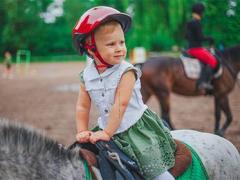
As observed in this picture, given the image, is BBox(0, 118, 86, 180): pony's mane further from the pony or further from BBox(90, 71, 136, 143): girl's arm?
BBox(90, 71, 136, 143): girl's arm

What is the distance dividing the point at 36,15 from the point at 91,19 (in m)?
34.7

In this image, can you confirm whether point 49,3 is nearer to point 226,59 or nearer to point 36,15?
point 36,15

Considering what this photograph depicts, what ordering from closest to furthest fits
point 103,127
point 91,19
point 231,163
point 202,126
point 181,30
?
point 91,19
point 103,127
point 231,163
point 202,126
point 181,30

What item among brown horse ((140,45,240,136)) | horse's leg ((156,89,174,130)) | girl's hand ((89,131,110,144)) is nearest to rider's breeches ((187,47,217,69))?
brown horse ((140,45,240,136))

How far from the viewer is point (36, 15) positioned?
35500mm

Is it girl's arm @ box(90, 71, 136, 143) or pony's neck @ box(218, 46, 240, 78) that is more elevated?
girl's arm @ box(90, 71, 136, 143)

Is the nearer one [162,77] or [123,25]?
[123,25]

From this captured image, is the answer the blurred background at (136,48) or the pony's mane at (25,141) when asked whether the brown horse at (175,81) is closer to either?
the blurred background at (136,48)

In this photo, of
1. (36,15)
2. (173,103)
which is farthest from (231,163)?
(36,15)

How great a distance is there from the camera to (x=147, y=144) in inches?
78.1

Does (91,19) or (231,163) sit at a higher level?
(91,19)

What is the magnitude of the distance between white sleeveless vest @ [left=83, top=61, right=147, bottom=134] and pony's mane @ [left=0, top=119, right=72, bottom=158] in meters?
0.27

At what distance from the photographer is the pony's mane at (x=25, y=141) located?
5.77 ft

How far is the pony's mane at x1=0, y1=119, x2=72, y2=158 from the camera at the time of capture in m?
1.76
